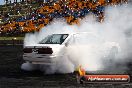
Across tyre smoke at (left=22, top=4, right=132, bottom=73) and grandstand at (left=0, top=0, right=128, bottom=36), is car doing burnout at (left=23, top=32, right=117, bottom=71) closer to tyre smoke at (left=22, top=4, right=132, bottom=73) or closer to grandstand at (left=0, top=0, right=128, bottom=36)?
tyre smoke at (left=22, top=4, right=132, bottom=73)

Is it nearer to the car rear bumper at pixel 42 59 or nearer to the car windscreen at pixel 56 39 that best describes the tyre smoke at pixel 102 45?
the car rear bumper at pixel 42 59

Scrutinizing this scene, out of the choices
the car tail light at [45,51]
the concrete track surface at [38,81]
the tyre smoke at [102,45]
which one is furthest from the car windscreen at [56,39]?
the concrete track surface at [38,81]

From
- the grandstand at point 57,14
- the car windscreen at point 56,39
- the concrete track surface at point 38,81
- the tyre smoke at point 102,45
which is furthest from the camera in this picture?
the grandstand at point 57,14

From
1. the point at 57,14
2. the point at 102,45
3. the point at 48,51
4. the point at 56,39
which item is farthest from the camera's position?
the point at 57,14

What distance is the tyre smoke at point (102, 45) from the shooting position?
13.4 metres

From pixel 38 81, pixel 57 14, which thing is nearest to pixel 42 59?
pixel 38 81

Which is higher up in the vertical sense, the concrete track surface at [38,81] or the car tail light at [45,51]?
the car tail light at [45,51]

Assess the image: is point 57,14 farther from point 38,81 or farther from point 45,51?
point 38,81

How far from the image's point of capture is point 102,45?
14375mm

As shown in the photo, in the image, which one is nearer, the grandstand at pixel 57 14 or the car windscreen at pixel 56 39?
the car windscreen at pixel 56 39

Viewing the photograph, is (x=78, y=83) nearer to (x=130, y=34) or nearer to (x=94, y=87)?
(x=94, y=87)

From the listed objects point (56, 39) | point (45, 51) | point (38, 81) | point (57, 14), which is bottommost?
point (38, 81)

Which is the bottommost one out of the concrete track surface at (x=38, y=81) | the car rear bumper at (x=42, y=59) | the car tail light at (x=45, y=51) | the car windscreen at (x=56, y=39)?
the concrete track surface at (x=38, y=81)

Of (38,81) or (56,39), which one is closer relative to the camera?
(38,81)
